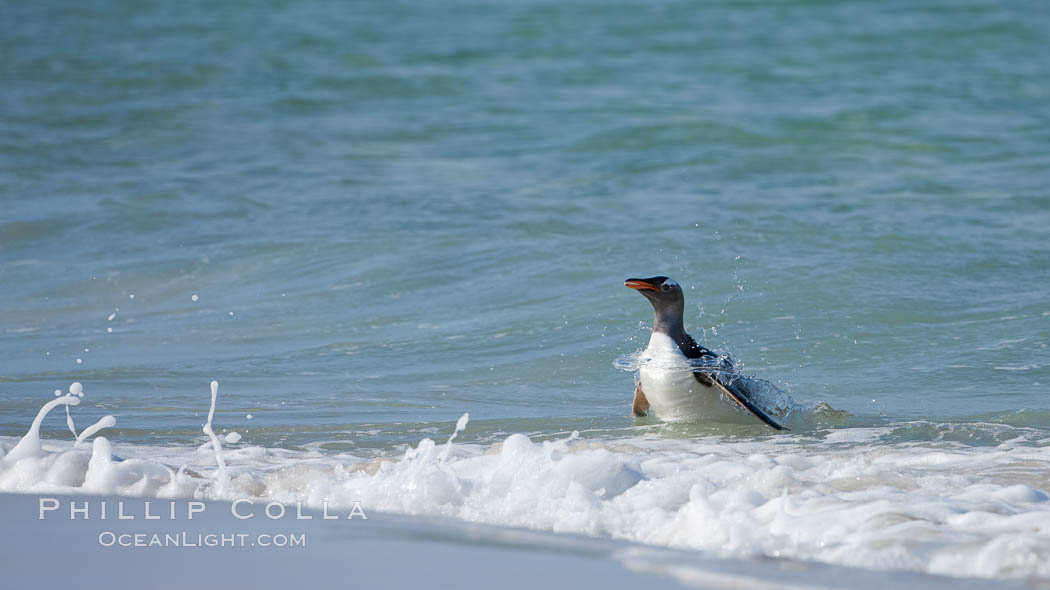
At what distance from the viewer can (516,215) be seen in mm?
12117

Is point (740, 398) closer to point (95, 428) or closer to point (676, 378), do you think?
point (676, 378)

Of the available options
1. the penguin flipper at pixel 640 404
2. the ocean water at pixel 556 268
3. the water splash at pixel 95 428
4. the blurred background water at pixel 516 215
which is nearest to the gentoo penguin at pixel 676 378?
the penguin flipper at pixel 640 404

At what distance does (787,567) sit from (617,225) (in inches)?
307

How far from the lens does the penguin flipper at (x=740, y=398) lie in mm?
6408

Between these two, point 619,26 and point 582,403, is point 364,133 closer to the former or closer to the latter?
point 619,26

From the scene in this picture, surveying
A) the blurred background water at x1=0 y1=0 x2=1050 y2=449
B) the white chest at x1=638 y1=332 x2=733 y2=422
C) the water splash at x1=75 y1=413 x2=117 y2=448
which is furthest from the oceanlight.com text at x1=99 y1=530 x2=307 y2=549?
the white chest at x1=638 y1=332 x2=733 y2=422

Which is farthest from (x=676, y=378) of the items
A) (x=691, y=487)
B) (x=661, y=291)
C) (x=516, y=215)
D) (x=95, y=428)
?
(x=516, y=215)

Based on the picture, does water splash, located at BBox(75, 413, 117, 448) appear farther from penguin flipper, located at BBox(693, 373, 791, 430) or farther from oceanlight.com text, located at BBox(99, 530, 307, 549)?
penguin flipper, located at BBox(693, 373, 791, 430)

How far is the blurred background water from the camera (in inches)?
298

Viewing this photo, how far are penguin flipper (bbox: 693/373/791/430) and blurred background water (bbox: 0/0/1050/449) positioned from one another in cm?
51

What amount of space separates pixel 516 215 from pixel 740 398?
19.1 feet

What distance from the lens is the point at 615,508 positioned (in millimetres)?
4672

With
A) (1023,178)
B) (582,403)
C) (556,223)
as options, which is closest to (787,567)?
(582,403)

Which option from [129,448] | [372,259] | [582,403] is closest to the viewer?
[129,448]
